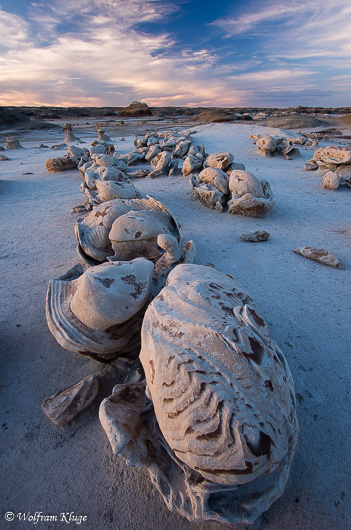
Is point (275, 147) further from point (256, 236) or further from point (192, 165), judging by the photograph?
point (256, 236)

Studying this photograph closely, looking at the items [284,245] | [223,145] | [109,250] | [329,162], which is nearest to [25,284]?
[109,250]

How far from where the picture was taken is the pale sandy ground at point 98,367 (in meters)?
1.12

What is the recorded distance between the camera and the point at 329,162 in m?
5.98

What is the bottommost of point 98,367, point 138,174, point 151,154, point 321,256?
point 98,367

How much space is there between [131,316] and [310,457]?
1.10 metres

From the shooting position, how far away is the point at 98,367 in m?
1.71

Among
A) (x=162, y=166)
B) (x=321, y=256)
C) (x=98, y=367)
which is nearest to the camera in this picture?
(x=98, y=367)

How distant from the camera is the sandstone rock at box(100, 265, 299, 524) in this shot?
2.98ft

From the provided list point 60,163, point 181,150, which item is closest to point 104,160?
point 60,163

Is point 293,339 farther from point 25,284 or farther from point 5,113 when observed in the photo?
point 5,113

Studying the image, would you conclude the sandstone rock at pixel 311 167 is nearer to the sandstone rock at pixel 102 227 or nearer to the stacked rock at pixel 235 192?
the stacked rock at pixel 235 192

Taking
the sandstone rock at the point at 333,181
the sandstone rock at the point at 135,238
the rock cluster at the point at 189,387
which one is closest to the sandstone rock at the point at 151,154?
the sandstone rock at the point at 333,181

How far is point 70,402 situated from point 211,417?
34.4 inches

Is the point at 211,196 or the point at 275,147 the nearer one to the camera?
the point at 211,196
